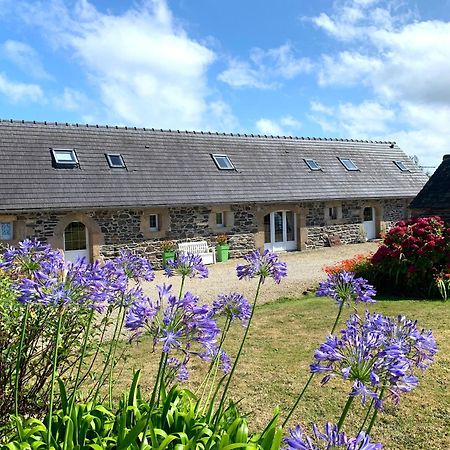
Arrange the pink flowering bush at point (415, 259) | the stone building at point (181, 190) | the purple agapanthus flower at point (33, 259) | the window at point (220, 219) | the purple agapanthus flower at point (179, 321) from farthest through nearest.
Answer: the window at point (220, 219) < the stone building at point (181, 190) < the pink flowering bush at point (415, 259) < the purple agapanthus flower at point (33, 259) < the purple agapanthus flower at point (179, 321)

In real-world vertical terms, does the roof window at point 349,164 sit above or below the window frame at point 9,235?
above

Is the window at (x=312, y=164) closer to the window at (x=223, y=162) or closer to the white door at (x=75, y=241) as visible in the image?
the window at (x=223, y=162)

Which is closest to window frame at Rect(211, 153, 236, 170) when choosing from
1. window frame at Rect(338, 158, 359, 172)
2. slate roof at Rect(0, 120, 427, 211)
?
slate roof at Rect(0, 120, 427, 211)

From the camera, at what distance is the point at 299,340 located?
24.6ft

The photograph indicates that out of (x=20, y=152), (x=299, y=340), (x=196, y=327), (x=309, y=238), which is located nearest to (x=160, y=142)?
(x=20, y=152)

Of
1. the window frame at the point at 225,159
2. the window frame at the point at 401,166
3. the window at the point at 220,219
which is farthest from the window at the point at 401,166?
the window at the point at 220,219

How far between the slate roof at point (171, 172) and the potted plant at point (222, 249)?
4.94 ft

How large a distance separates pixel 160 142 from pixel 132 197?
4.17 meters

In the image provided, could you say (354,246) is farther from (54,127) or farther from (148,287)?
(54,127)

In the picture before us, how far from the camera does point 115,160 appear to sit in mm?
17906

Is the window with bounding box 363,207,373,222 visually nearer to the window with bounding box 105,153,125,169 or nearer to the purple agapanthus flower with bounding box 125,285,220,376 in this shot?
the window with bounding box 105,153,125,169

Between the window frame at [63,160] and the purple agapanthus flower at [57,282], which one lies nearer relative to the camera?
the purple agapanthus flower at [57,282]

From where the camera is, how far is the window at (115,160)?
1759 centimetres

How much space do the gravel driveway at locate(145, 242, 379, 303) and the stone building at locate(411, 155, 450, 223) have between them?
3.30 meters
